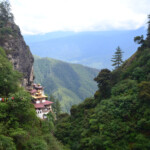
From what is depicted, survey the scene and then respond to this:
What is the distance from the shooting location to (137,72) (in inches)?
1189

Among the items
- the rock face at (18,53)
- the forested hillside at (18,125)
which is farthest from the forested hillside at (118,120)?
the rock face at (18,53)

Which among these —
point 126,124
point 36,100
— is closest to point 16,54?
point 36,100

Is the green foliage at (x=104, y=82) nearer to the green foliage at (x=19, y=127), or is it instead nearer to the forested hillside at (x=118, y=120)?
the forested hillside at (x=118, y=120)

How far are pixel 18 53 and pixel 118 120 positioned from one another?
36.8m

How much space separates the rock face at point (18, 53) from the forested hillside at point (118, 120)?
2388 cm

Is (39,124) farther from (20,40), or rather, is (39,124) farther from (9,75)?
(20,40)

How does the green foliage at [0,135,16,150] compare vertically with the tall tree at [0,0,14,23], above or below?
below

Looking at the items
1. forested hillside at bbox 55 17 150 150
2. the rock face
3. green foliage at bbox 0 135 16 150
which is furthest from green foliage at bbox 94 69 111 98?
the rock face

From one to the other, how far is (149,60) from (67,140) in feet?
64.1

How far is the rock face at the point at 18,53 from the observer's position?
47.8 m

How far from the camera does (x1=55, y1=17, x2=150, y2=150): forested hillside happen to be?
2175cm

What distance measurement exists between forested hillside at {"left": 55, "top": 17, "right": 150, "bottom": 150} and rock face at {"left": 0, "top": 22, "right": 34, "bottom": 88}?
2388cm

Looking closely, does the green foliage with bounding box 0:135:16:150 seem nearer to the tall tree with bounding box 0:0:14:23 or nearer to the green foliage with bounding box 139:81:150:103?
the green foliage with bounding box 139:81:150:103

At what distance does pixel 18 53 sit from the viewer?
167 ft
